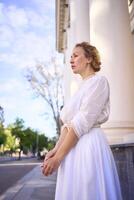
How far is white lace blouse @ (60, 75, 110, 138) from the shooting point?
2.57 m

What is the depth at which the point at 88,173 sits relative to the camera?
2457mm

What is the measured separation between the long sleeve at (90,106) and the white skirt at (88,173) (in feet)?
0.25

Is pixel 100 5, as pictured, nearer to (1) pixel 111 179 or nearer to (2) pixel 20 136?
(1) pixel 111 179

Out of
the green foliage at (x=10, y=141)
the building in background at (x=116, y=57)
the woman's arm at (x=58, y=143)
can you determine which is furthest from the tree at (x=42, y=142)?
the woman's arm at (x=58, y=143)

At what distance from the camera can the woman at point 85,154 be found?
2.45 m

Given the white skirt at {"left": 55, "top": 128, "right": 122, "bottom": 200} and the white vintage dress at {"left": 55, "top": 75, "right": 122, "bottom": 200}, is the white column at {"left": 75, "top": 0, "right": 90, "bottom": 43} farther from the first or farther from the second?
the white skirt at {"left": 55, "top": 128, "right": 122, "bottom": 200}

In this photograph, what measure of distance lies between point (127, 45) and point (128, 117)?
1.31 metres

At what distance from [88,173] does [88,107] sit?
1.45 ft

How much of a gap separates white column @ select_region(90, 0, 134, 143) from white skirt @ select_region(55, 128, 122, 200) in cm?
366

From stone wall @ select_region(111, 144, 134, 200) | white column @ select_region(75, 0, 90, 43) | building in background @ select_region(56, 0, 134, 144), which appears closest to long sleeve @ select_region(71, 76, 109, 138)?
stone wall @ select_region(111, 144, 134, 200)

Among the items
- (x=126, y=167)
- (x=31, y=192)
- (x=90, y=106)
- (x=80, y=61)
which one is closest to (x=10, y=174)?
(x=31, y=192)

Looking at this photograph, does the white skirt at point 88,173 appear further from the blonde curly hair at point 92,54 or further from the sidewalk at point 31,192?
the sidewalk at point 31,192

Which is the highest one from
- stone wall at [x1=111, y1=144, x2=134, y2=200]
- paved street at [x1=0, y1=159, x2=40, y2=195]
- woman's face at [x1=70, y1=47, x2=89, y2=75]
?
woman's face at [x1=70, y1=47, x2=89, y2=75]

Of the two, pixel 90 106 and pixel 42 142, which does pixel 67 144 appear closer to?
pixel 90 106
